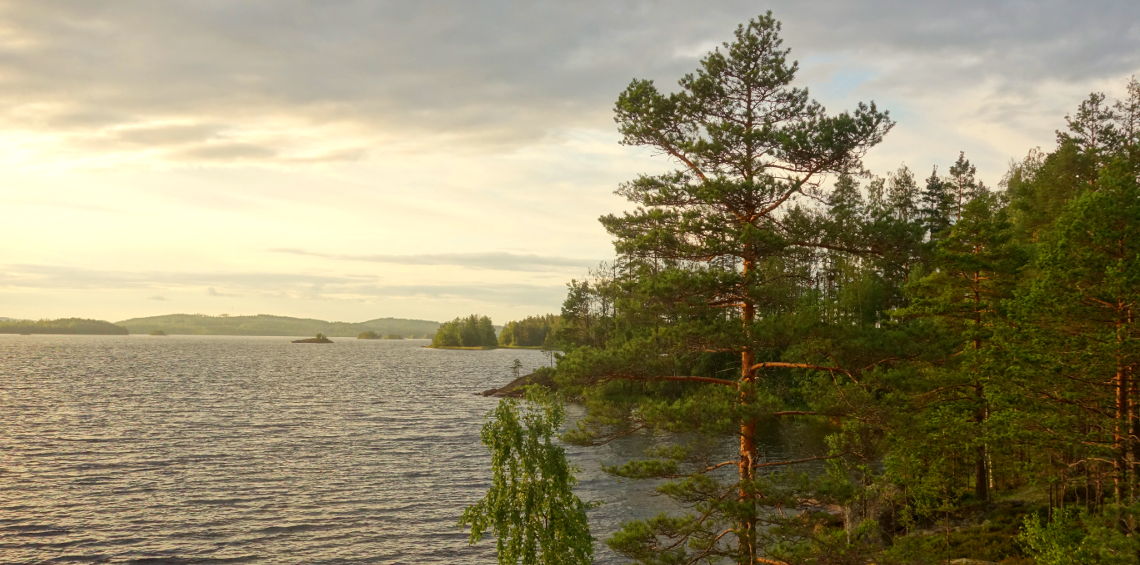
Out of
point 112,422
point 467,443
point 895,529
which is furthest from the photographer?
point 112,422

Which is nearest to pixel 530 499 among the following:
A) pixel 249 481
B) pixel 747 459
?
pixel 747 459

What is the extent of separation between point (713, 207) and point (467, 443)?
40.7 m

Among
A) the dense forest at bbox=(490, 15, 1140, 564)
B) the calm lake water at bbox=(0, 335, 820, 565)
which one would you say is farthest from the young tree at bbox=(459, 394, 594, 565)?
the calm lake water at bbox=(0, 335, 820, 565)

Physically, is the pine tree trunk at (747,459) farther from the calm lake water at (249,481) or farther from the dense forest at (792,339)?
the calm lake water at (249,481)

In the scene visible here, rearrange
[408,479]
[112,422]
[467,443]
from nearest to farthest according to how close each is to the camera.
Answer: [408,479], [467,443], [112,422]

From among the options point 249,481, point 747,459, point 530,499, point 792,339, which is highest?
point 792,339

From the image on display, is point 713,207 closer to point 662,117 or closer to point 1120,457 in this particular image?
point 662,117

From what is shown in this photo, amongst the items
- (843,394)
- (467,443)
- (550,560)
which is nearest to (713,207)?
(843,394)

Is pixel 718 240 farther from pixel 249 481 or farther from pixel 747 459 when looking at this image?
pixel 249 481

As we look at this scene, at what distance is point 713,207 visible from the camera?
734 inches

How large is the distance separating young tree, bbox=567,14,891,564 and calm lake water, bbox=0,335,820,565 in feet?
45.5

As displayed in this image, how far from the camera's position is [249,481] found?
40.3m

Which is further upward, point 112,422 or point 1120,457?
point 1120,457

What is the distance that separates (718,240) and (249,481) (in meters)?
34.2
